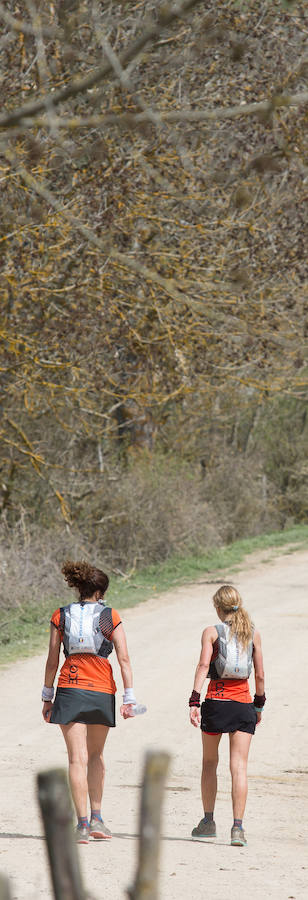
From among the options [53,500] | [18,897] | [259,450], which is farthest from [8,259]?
[259,450]

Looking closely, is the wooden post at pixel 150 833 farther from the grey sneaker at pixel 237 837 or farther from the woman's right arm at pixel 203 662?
the grey sneaker at pixel 237 837

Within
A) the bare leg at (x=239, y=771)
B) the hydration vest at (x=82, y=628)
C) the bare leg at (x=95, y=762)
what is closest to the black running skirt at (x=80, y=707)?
the bare leg at (x=95, y=762)

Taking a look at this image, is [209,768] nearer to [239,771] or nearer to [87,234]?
[239,771]

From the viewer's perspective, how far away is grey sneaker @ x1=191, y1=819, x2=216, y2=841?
6289mm

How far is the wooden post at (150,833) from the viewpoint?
1244mm

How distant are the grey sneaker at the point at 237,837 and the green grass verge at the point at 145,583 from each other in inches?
235

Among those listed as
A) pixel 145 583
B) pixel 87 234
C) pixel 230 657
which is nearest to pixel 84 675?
pixel 230 657

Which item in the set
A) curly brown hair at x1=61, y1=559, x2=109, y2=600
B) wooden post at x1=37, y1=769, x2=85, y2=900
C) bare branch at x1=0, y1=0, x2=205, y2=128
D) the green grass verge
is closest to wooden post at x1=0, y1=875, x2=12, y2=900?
wooden post at x1=37, y1=769, x2=85, y2=900

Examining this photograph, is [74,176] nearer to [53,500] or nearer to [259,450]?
[53,500]

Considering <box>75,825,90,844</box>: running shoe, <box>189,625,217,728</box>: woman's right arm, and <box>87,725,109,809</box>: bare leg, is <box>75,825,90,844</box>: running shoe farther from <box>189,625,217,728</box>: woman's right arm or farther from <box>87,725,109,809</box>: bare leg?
<box>189,625,217,728</box>: woman's right arm

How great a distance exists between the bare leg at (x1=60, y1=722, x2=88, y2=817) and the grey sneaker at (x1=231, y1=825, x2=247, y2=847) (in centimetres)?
79

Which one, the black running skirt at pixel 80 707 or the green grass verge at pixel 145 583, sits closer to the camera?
the black running skirt at pixel 80 707

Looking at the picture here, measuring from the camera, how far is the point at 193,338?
16.0m

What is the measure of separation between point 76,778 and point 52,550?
10.7 meters
